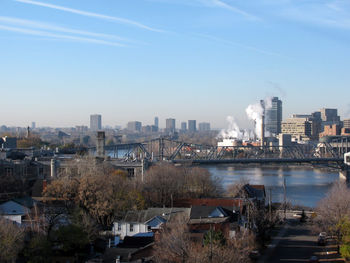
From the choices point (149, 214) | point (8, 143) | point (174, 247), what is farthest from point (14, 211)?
point (8, 143)

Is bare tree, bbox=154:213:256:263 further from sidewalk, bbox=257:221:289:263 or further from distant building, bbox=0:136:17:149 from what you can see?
distant building, bbox=0:136:17:149

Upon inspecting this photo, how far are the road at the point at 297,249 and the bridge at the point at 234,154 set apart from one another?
26821 millimetres

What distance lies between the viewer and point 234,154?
6331 centimetres

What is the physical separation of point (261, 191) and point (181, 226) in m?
13.5

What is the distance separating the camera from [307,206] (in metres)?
30.8

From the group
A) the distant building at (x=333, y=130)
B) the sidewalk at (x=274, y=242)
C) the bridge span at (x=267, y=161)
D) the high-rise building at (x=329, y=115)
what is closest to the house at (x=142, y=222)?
the sidewalk at (x=274, y=242)

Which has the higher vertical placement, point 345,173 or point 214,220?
point 214,220

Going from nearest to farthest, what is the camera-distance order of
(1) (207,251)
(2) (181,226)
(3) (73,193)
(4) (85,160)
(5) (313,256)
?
(1) (207,251) < (2) (181,226) < (5) (313,256) < (3) (73,193) < (4) (85,160)

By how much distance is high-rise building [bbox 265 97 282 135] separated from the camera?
12838 cm

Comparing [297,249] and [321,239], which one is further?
[321,239]

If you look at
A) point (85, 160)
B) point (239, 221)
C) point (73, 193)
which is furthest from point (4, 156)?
point (239, 221)

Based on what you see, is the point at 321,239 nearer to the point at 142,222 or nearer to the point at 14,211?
the point at 142,222

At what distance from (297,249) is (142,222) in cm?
455

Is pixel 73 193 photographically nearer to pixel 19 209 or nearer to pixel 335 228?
pixel 19 209
